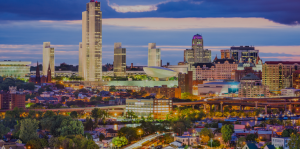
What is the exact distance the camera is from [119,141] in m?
52.5

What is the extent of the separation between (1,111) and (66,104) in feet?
→ 50.0

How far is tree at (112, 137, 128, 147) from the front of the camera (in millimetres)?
52103

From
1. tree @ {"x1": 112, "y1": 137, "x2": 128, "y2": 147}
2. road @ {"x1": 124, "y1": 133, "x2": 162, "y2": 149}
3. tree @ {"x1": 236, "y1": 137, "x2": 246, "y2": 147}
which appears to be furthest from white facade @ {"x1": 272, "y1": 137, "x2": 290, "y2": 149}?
tree @ {"x1": 112, "y1": 137, "x2": 128, "y2": 147}

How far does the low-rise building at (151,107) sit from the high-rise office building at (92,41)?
5762 centimetres

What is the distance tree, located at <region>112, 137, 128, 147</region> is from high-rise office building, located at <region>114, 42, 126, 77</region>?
106692mm

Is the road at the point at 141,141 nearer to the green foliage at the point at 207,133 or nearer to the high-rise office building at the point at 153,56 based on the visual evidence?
the green foliage at the point at 207,133

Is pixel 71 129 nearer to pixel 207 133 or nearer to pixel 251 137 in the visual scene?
pixel 207 133

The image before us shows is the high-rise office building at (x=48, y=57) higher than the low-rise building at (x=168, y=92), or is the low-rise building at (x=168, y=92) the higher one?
the high-rise office building at (x=48, y=57)

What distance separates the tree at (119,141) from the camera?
52.1 meters

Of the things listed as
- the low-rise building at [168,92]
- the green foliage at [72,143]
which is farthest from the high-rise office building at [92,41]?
the green foliage at [72,143]

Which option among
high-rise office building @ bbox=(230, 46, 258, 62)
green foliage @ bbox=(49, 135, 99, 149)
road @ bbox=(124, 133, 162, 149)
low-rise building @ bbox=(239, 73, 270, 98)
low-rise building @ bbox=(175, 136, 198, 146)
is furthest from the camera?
high-rise office building @ bbox=(230, 46, 258, 62)

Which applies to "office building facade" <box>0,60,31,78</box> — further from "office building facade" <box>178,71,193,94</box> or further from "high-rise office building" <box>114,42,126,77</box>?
"office building facade" <box>178,71,193,94</box>

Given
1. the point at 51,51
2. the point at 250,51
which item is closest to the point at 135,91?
the point at 51,51

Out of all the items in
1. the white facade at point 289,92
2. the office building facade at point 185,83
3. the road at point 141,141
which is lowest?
the road at point 141,141
